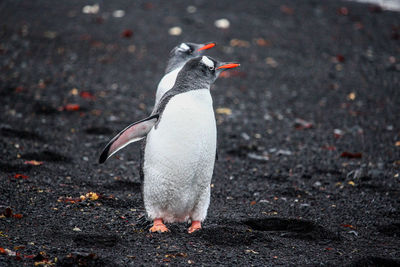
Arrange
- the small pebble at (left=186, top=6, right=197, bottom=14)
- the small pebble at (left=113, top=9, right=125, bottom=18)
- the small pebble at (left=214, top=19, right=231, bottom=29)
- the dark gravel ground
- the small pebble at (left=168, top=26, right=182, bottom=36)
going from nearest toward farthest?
the dark gravel ground → the small pebble at (left=168, top=26, right=182, bottom=36) → the small pebble at (left=214, top=19, right=231, bottom=29) → the small pebble at (left=113, top=9, right=125, bottom=18) → the small pebble at (left=186, top=6, right=197, bottom=14)

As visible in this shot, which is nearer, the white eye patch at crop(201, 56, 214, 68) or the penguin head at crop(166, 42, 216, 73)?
the white eye patch at crop(201, 56, 214, 68)

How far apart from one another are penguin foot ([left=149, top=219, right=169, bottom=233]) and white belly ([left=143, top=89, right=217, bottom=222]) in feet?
0.19

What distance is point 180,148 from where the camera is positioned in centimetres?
383

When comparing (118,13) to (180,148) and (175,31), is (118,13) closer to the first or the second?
(175,31)

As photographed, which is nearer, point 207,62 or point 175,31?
point 207,62

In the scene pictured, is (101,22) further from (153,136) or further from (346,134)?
(153,136)

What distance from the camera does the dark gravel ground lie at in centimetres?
381

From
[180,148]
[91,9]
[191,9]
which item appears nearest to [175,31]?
[191,9]

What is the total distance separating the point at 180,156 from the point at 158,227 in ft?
1.95

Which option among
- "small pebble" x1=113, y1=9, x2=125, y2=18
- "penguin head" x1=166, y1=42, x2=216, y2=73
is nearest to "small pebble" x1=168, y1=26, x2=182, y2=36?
"small pebble" x1=113, y1=9, x2=125, y2=18

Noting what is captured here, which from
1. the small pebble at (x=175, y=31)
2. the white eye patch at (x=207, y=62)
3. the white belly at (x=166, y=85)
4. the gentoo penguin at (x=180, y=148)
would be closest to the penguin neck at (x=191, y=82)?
the gentoo penguin at (x=180, y=148)

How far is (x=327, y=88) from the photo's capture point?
8.67 m

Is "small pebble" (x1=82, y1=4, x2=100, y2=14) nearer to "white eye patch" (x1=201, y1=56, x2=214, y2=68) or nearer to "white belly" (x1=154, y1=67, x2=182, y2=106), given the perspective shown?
"white belly" (x1=154, y1=67, x2=182, y2=106)

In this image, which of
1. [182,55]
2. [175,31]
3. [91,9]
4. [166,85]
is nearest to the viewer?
[166,85]
